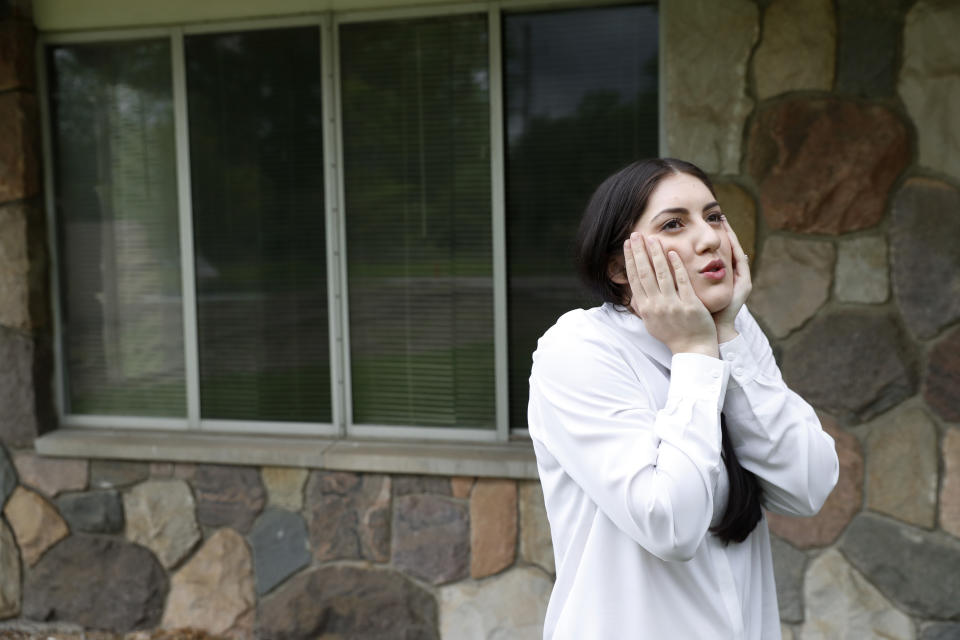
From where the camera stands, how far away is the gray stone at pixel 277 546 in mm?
3625

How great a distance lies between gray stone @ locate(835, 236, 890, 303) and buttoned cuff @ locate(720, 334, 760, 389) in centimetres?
190

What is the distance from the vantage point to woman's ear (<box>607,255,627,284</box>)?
148 cm

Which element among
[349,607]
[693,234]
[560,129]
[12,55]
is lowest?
[349,607]

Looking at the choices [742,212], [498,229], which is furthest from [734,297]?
[498,229]

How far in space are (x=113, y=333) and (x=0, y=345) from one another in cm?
47

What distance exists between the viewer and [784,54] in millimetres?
3080

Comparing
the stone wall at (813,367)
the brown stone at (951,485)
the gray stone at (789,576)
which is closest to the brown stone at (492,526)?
the stone wall at (813,367)

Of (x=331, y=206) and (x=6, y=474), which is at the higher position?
(x=331, y=206)

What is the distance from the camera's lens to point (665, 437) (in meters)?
1.25

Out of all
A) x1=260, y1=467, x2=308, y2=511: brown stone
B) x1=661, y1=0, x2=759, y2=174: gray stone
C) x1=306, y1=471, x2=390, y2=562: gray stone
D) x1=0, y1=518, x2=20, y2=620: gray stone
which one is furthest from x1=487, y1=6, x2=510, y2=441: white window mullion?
x1=0, y1=518, x2=20, y2=620: gray stone

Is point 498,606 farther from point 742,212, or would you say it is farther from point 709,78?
point 709,78

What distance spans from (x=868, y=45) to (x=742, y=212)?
708 millimetres

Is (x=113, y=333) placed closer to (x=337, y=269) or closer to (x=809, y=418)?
(x=337, y=269)

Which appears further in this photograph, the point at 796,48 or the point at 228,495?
the point at 228,495
